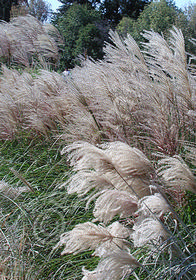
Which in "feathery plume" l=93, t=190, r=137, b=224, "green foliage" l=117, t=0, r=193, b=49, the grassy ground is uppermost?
"green foliage" l=117, t=0, r=193, b=49

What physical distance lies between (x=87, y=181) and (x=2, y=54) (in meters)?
5.30

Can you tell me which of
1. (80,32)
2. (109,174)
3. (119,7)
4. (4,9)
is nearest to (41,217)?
(109,174)

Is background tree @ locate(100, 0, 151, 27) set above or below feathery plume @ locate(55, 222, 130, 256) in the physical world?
above

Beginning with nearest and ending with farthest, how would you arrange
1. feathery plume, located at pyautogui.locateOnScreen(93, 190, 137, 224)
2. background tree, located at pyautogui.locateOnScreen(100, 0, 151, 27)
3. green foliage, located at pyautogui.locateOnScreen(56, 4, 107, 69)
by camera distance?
feathery plume, located at pyautogui.locateOnScreen(93, 190, 137, 224) → green foliage, located at pyautogui.locateOnScreen(56, 4, 107, 69) → background tree, located at pyautogui.locateOnScreen(100, 0, 151, 27)

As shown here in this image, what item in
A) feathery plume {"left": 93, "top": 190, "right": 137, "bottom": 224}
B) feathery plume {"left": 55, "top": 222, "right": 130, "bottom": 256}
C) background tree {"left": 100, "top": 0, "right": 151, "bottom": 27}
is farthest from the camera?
background tree {"left": 100, "top": 0, "right": 151, "bottom": 27}

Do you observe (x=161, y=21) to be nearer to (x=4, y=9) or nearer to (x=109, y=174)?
(x=4, y=9)

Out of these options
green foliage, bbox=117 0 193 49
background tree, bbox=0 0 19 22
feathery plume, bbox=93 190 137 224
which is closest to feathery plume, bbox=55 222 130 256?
feathery plume, bbox=93 190 137 224

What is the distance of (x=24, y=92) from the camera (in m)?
3.82

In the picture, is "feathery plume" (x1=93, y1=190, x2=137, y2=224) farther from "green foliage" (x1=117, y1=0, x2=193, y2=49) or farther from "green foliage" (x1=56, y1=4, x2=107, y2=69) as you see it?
"green foliage" (x1=117, y1=0, x2=193, y2=49)

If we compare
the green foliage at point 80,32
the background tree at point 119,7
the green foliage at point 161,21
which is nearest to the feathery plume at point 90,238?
the green foliage at point 80,32

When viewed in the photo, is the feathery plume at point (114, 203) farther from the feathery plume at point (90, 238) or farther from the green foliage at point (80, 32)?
the green foliage at point (80, 32)

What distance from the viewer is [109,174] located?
1.84 meters

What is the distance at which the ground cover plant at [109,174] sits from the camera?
1.64 metres

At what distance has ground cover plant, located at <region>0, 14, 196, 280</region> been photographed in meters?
1.64
